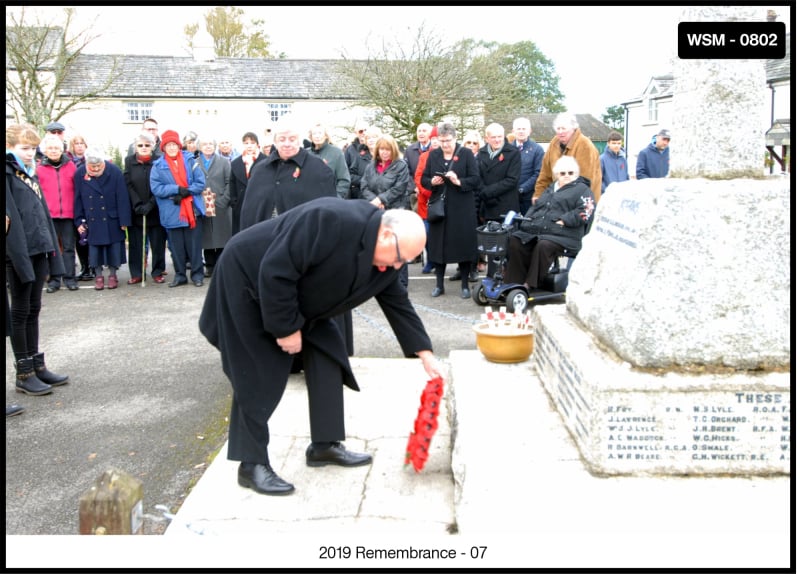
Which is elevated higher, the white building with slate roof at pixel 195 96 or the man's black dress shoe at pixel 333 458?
the white building with slate roof at pixel 195 96

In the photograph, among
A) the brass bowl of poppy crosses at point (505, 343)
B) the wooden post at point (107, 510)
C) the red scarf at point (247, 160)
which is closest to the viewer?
the wooden post at point (107, 510)

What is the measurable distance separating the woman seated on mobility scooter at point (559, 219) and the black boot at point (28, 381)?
15.6ft

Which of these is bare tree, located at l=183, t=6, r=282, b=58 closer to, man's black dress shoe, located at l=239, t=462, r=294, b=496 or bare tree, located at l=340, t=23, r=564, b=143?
bare tree, located at l=340, t=23, r=564, b=143

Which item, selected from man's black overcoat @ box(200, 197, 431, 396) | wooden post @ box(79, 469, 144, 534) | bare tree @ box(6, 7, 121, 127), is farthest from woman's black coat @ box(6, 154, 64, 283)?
bare tree @ box(6, 7, 121, 127)

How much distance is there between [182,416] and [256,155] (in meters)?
5.26

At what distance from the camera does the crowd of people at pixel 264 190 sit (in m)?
5.57

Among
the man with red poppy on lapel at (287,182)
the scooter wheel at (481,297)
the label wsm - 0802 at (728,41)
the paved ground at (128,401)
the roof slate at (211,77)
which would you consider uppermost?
the roof slate at (211,77)

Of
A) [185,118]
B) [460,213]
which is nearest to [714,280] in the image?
[460,213]

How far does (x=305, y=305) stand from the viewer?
3527mm

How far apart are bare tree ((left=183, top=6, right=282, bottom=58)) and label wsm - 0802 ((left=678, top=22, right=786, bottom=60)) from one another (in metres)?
41.9

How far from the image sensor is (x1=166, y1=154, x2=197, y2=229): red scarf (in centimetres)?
959

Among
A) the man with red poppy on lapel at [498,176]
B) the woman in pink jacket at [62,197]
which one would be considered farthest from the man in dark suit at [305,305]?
the woman in pink jacket at [62,197]

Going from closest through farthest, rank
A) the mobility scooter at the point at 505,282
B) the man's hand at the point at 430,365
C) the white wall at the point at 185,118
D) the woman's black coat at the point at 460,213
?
the man's hand at the point at 430,365, the mobility scooter at the point at 505,282, the woman's black coat at the point at 460,213, the white wall at the point at 185,118

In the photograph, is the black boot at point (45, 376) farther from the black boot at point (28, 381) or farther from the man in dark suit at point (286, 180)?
the man in dark suit at point (286, 180)
